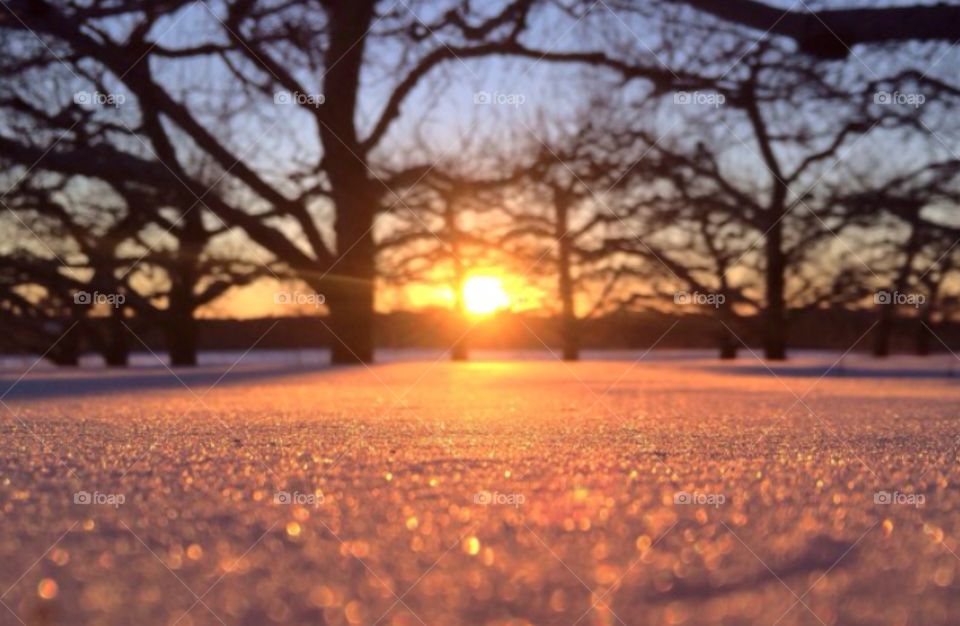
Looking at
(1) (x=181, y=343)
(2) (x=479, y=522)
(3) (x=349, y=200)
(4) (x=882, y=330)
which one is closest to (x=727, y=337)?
(4) (x=882, y=330)

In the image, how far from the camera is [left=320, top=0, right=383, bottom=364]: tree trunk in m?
4.29

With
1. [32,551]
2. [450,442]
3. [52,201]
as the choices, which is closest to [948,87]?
[450,442]

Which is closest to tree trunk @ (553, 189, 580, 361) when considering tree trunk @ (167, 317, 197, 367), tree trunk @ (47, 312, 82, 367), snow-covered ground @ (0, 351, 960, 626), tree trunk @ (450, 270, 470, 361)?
tree trunk @ (450, 270, 470, 361)

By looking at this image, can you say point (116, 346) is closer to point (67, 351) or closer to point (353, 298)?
point (67, 351)

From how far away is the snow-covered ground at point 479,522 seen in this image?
1.41 ft

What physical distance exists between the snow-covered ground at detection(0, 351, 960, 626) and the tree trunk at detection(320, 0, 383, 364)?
3068 millimetres

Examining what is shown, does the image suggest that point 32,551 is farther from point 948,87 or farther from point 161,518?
point 948,87

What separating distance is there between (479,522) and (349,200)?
3811 mm

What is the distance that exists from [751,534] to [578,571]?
15 centimetres

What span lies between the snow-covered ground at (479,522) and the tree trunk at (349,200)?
10.1 feet

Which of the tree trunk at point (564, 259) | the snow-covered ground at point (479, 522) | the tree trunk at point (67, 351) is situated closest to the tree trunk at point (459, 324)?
the tree trunk at point (564, 259)

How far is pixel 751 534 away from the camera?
57cm

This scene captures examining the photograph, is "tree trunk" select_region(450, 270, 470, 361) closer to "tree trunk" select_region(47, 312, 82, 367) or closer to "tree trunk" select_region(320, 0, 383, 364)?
"tree trunk" select_region(320, 0, 383, 364)

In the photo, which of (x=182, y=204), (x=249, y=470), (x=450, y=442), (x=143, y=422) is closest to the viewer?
(x=249, y=470)
